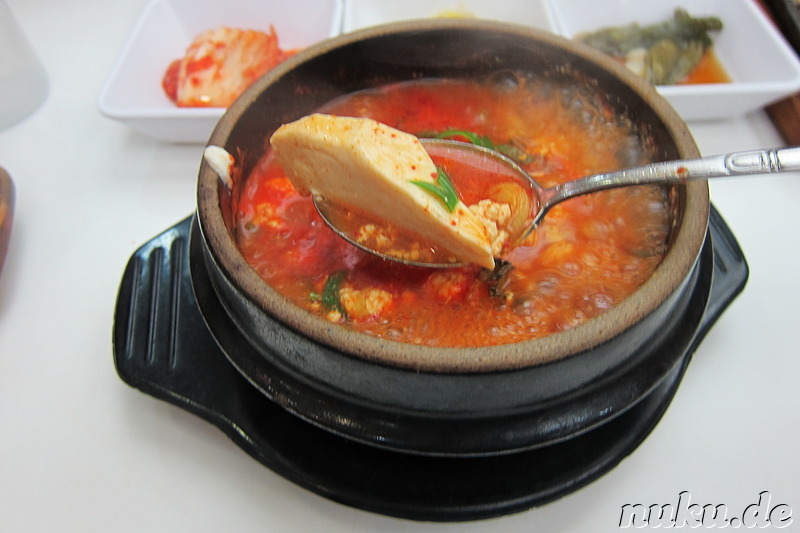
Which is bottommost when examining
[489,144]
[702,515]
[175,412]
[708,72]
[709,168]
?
[702,515]

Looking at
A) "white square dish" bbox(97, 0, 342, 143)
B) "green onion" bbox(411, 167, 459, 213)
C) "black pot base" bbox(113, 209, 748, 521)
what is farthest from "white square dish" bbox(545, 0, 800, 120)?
"green onion" bbox(411, 167, 459, 213)

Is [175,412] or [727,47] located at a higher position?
[727,47]

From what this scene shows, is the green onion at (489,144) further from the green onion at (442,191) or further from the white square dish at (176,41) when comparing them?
the white square dish at (176,41)

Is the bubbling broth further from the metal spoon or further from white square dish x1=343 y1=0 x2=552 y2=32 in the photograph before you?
white square dish x1=343 y1=0 x2=552 y2=32

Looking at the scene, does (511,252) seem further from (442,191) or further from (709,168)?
(709,168)

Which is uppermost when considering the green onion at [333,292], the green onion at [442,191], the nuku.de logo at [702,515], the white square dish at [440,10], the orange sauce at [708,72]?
the green onion at [442,191]

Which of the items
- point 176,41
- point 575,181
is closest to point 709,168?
point 575,181

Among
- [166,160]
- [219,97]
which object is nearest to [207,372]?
[166,160]

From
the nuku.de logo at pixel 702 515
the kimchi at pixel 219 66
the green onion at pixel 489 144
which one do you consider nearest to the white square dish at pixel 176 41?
the kimchi at pixel 219 66
